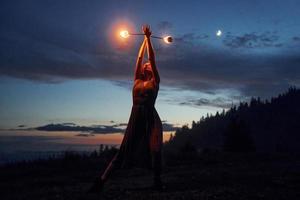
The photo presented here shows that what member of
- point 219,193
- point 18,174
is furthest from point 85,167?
point 219,193

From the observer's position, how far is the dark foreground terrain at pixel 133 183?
11.4 m

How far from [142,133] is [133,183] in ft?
8.10

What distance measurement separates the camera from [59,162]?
21281 millimetres

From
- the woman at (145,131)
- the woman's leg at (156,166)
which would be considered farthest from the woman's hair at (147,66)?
the woman's leg at (156,166)

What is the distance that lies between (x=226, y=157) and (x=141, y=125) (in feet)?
46.0

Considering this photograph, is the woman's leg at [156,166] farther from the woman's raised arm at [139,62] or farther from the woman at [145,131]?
the woman's raised arm at [139,62]

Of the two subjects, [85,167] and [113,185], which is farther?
[85,167]

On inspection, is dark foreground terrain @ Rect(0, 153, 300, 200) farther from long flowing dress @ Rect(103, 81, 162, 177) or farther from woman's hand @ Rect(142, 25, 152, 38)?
woman's hand @ Rect(142, 25, 152, 38)

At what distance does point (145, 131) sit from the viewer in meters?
12.4

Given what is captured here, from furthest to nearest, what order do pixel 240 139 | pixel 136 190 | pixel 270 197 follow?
pixel 240 139 < pixel 136 190 < pixel 270 197

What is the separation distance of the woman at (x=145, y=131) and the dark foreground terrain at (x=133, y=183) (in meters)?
0.74

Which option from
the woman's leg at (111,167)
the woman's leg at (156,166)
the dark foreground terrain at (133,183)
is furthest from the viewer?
the woman's leg at (156,166)

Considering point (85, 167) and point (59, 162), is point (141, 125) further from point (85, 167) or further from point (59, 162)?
point (59, 162)

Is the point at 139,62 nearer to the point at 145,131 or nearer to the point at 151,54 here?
the point at 151,54
